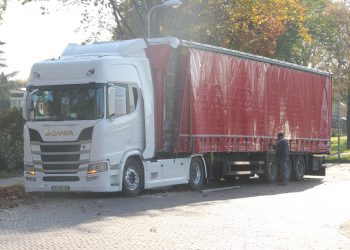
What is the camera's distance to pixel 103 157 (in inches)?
574

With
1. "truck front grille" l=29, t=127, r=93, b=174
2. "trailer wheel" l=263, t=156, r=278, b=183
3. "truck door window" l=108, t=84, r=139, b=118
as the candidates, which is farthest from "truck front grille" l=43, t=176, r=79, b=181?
"trailer wheel" l=263, t=156, r=278, b=183

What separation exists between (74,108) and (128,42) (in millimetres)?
2496

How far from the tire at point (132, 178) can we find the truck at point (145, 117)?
0.03 metres

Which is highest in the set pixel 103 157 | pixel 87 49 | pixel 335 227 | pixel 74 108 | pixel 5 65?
pixel 5 65

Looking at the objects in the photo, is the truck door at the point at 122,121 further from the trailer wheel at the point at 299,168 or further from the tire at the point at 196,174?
the trailer wheel at the point at 299,168

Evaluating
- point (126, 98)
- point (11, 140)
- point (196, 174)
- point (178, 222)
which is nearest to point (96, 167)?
point (126, 98)

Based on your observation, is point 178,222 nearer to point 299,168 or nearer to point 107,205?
point 107,205

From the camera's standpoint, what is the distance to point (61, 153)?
1475cm

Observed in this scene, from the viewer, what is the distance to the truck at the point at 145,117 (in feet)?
48.2

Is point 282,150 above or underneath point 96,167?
above

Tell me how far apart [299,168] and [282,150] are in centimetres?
283

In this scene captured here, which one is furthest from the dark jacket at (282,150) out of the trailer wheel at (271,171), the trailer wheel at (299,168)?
the trailer wheel at (299,168)

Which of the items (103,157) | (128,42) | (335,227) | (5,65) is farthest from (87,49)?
(5,65)

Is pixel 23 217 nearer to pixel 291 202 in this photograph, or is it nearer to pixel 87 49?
pixel 87 49
